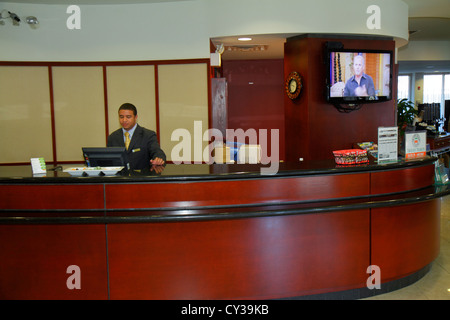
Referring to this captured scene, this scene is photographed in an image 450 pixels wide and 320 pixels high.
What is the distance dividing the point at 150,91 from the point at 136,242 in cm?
396

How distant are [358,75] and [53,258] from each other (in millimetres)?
5295

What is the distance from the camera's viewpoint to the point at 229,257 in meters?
3.38

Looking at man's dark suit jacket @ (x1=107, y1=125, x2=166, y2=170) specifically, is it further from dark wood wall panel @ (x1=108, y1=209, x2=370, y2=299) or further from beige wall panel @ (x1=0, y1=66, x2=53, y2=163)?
beige wall panel @ (x1=0, y1=66, x2=53, y2=163)

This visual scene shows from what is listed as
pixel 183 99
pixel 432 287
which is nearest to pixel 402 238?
pixel 432 287

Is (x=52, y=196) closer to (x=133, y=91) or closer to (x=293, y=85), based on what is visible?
(x=133, y=91)

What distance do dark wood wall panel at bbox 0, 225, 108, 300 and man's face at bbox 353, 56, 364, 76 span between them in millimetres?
4978

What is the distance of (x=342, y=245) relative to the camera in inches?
141

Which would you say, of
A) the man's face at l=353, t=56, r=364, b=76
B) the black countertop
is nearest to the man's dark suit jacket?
the black countertop

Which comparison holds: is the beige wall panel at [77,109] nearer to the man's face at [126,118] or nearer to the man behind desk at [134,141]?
the man behind desk at [134,141]

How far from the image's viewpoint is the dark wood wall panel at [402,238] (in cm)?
368

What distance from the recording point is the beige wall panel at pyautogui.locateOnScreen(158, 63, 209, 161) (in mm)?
6777

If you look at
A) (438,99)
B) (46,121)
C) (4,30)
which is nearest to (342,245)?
(46,121)

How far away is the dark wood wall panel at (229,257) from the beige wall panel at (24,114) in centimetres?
412
